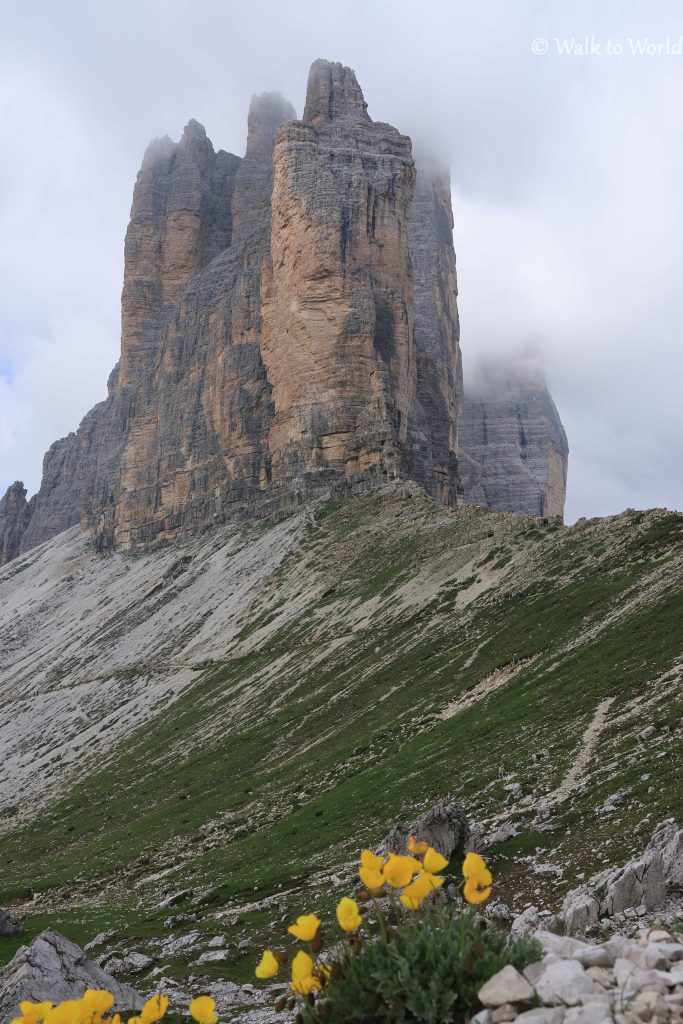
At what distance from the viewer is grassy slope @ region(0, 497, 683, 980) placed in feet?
88.8

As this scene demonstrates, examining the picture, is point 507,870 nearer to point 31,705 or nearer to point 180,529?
point 31,705

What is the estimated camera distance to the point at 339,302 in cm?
13512

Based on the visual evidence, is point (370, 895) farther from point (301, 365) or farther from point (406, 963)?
point (301, 365)

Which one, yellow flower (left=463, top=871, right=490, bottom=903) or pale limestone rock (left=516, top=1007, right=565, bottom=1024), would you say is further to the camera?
yellow flower (left=463, top=871, right=490, bottom=903)

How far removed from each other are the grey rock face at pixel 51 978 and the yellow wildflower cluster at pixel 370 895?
1297cm

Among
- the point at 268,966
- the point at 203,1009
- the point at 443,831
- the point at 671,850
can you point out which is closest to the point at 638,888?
the point at 671,850

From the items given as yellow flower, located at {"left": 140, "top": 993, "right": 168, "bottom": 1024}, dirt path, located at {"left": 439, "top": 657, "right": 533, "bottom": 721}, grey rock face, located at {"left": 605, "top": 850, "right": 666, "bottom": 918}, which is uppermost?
yellow flower, located at {"left": 140, "top": 993, "right": 168, "bottom": 1024}

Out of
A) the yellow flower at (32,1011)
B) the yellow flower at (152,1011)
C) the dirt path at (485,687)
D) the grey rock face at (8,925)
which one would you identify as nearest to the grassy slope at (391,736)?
the dirt path at (485,687)

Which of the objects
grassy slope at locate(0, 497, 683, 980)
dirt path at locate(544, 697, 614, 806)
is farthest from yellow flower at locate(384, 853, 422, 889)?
dirt path at locate(544, 697, 614, 806)

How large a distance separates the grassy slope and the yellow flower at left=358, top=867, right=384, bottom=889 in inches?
580

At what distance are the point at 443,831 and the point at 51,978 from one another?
38.3 ft

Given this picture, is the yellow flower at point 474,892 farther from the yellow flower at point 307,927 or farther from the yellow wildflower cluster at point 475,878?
the yellow flower at point 307,927

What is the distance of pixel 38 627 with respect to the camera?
5640 inches

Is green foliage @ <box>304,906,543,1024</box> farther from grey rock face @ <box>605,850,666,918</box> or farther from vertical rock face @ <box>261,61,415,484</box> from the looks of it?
vertical rock face @ <box>261,61,415,484</box>
